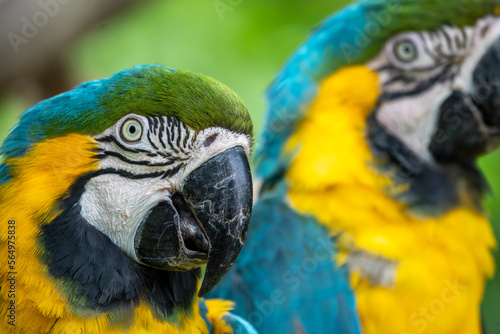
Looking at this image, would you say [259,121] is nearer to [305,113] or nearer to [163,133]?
[305,113]

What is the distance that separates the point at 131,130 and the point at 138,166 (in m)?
0.10

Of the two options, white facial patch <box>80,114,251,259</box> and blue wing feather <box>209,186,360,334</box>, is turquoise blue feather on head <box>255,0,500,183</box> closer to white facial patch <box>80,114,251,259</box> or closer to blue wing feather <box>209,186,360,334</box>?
→ blue wing feather <box>209,186,360,334</box>

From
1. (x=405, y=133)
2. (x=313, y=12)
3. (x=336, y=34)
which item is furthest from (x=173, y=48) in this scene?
(x=405, y=133)

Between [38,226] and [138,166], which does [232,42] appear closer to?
[138,166]

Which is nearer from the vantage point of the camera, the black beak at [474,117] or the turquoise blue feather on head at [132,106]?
the turquoise blue feather on head at [132,106]

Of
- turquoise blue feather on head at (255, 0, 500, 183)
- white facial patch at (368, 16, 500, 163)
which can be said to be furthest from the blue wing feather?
white facial patch at (368, 16, 500, 163)

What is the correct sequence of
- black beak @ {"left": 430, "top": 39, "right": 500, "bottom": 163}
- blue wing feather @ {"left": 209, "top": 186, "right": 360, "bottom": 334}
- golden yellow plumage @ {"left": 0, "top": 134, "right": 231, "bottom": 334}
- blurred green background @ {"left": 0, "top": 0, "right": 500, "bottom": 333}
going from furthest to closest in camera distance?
1. blurred green background @ {"left": 0, "top": 0, "right": 500, "bottom": 333}
2. black beak @ {"left": 430, "top": 39, "right": 500, "bottom": 163}
3. blue wing feather @ {"left": 209, "top": 186, "right": 360, "bottom": 334}
4. golden yellow plumage @ {"left": 0, "top": 134, "right": 231, "bottom": 334}

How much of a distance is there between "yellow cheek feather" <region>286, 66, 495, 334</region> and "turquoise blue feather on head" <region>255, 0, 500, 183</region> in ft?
0.17

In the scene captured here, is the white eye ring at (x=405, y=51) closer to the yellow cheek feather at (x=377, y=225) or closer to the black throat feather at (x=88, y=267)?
the yellow cheek feather at (x=377, y=225)

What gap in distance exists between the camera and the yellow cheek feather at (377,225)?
2379 mm

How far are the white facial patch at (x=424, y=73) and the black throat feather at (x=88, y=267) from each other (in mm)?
1421

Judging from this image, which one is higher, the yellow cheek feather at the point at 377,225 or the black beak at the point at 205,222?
the black beak at the point at 205,222

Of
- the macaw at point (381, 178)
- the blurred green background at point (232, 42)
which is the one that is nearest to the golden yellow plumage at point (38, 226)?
the macaw at point (381, 178)

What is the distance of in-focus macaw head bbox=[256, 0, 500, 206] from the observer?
2.52 meters
